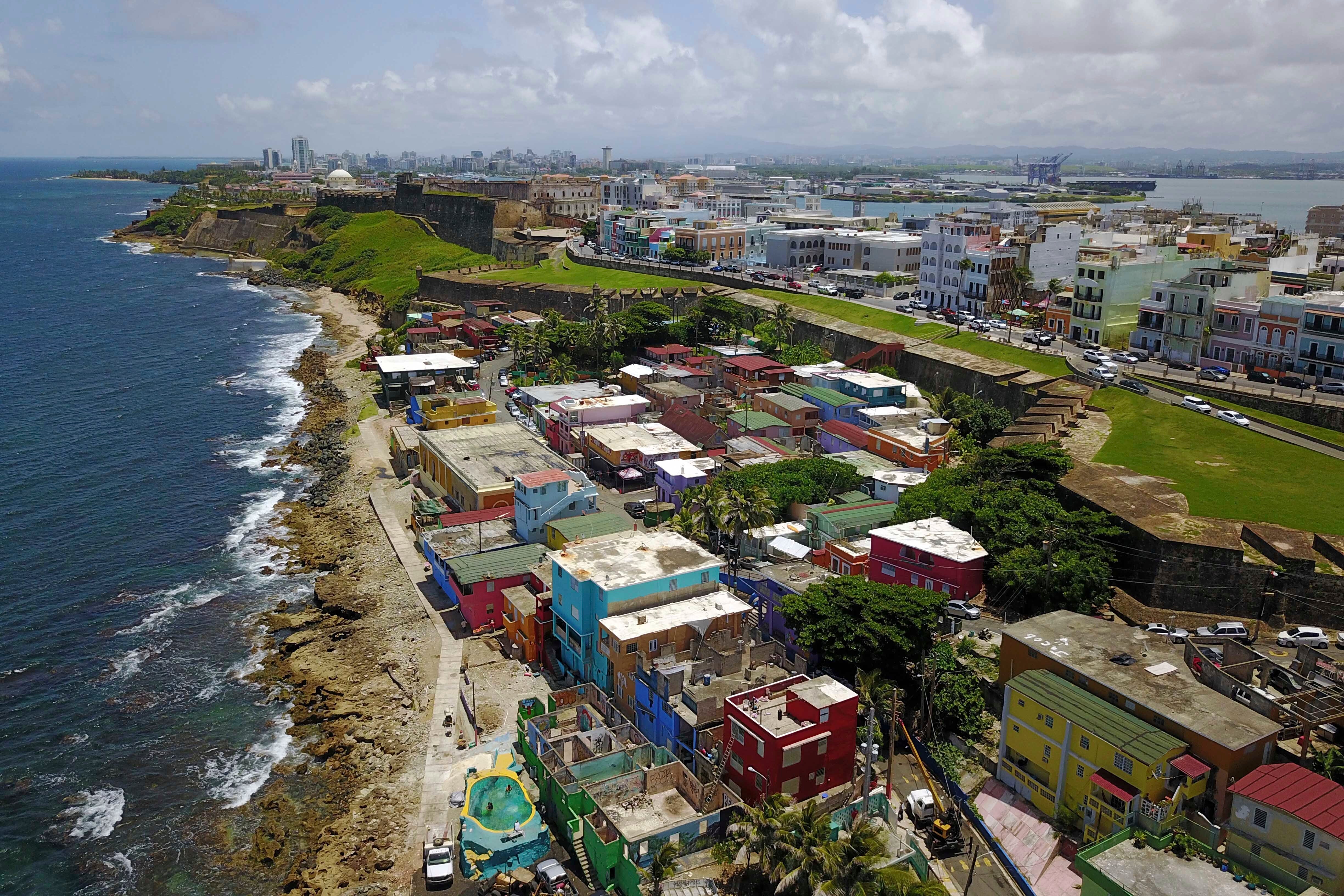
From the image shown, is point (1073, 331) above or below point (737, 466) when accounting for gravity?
above

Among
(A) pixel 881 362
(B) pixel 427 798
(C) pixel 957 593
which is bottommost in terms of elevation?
(B) pixel 427 798

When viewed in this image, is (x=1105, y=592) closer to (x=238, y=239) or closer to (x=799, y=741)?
(x=799, y=741)

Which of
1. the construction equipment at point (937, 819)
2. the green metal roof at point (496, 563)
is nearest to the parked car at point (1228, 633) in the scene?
the construction equipment at point (937, 819)

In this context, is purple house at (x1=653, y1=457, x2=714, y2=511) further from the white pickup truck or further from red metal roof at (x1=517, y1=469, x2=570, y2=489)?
the white pickup truck

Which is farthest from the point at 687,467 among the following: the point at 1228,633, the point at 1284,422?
the point at 1284,422

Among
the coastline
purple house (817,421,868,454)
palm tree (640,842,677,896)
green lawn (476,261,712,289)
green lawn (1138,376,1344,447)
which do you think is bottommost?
the coastline

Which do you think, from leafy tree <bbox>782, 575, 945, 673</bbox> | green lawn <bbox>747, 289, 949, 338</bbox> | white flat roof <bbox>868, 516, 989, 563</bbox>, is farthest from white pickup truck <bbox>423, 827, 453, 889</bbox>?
green lawn <bbox>747, 289, 949, 338</bbox>

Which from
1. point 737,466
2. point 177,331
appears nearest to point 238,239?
point 177,331

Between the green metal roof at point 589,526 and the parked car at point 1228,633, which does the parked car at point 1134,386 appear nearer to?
the parked car at point 1228,633
